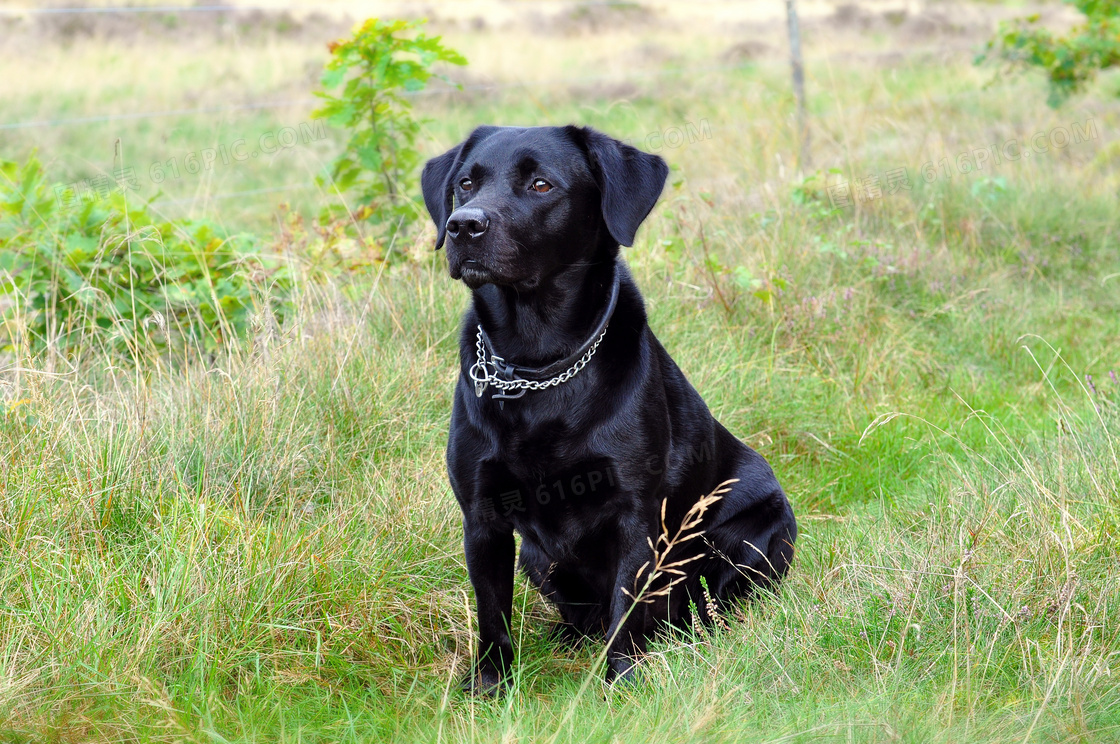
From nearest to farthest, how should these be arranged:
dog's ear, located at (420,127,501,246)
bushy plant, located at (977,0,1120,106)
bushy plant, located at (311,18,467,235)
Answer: dog's ear, located at (420,127,501,246)
bushy plant, located at (311,18,467,235)
bushy plant, located at (977,0,1120,106)

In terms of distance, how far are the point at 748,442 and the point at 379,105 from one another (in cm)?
225

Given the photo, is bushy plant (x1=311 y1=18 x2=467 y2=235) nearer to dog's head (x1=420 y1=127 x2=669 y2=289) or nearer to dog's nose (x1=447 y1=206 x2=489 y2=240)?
dog's head (x1=420 y1=127 x2=669 y2=289)

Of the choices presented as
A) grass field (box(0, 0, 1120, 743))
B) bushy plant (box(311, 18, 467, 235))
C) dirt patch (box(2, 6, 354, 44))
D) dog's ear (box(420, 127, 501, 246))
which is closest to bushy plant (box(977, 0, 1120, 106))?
grass field (box(0, 0, 1120, 743))

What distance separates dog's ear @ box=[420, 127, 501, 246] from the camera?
255 centimetres

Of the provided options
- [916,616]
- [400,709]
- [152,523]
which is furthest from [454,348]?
[916,616]

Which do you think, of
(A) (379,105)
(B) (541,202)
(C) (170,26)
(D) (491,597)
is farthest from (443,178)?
(C) (170,26)

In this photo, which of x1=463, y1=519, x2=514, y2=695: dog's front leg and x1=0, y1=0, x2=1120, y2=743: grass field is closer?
x1=0, y1=0, x2=1120, y2=743: grass field

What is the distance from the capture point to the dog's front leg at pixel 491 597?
235 centimetres

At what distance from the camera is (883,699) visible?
180cm

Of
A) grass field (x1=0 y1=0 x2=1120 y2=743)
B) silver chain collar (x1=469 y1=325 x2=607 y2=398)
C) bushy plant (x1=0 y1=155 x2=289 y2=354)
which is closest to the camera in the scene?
grass field (x1=0 y1=0 x2=1120 y2=743)

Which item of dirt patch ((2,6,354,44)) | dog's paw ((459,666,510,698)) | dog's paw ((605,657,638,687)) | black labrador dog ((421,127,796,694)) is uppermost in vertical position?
dirt patch ((2,6,354,44))

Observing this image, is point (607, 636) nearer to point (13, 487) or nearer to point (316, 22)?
point (13, 487)

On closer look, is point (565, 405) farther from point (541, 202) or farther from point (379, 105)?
point (379, 105)

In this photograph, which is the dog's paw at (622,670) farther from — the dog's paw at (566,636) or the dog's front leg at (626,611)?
the dog's paw at (566,636)
